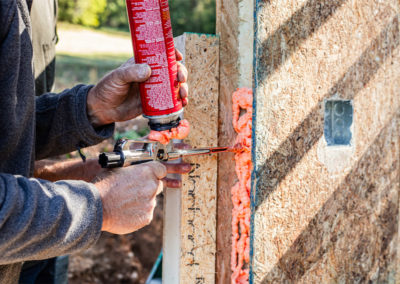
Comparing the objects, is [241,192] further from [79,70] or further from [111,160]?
[79,70]

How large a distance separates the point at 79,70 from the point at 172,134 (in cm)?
635

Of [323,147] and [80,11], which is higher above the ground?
[80,11]

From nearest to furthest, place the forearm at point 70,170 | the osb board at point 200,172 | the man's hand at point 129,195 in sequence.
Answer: the man's hand at point 129,195, the osb board at point 200,172, the forearm at point 70,170

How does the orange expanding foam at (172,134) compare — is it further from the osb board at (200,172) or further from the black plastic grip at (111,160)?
the black plastic grip at (111,160)

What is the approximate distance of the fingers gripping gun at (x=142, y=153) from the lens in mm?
1322

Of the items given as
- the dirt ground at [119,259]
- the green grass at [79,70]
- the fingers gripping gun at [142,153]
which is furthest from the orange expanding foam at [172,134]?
the green grass at [79,70]

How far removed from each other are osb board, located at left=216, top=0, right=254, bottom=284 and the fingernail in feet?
1.36

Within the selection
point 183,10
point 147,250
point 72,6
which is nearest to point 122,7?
point 72,6

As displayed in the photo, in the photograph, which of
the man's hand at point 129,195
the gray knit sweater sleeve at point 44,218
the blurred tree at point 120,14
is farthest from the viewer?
the blurred tree at point 120,14

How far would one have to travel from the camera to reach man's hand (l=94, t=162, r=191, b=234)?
1243 millimetres

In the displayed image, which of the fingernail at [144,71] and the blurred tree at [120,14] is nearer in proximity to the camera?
the fingernail at [144,71]

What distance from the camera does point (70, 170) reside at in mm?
1937

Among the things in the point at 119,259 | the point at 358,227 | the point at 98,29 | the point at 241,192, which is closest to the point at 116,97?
the point at 241,192

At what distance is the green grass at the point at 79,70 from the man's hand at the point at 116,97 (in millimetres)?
4877
